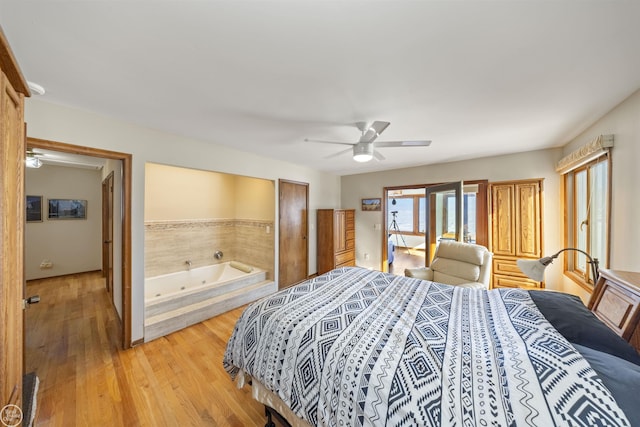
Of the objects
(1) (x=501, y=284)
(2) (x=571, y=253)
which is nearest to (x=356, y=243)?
(1) (x=501, y=284)

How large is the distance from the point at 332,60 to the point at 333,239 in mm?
3539

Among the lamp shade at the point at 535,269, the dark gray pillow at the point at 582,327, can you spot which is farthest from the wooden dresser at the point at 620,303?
the lamp shade at the point at 535,269

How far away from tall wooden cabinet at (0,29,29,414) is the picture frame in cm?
473

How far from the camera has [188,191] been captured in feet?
13.6

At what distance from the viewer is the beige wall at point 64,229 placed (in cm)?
428

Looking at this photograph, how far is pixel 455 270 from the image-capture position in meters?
2.84

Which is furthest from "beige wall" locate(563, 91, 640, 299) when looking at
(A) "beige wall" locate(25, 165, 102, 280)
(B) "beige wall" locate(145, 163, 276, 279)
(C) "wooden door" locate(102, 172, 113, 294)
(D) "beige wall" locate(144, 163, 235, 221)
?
(A) "beige wall" locate(25, 165, 102, 280)

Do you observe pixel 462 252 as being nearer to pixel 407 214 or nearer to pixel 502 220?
pixel 502 220

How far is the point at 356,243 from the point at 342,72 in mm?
4222

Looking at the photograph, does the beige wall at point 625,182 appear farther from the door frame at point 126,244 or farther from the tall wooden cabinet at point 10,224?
the door frame at point 126,244

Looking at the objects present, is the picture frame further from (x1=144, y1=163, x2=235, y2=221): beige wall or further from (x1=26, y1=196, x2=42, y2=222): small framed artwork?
(x1=26, y1=196, x2=42, y2=222): small framed artwork

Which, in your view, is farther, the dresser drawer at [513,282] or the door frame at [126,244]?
the dresser drawer at [513,282]

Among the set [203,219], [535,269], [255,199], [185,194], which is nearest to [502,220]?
[535,269]

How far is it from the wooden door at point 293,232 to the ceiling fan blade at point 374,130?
6.81 feet
